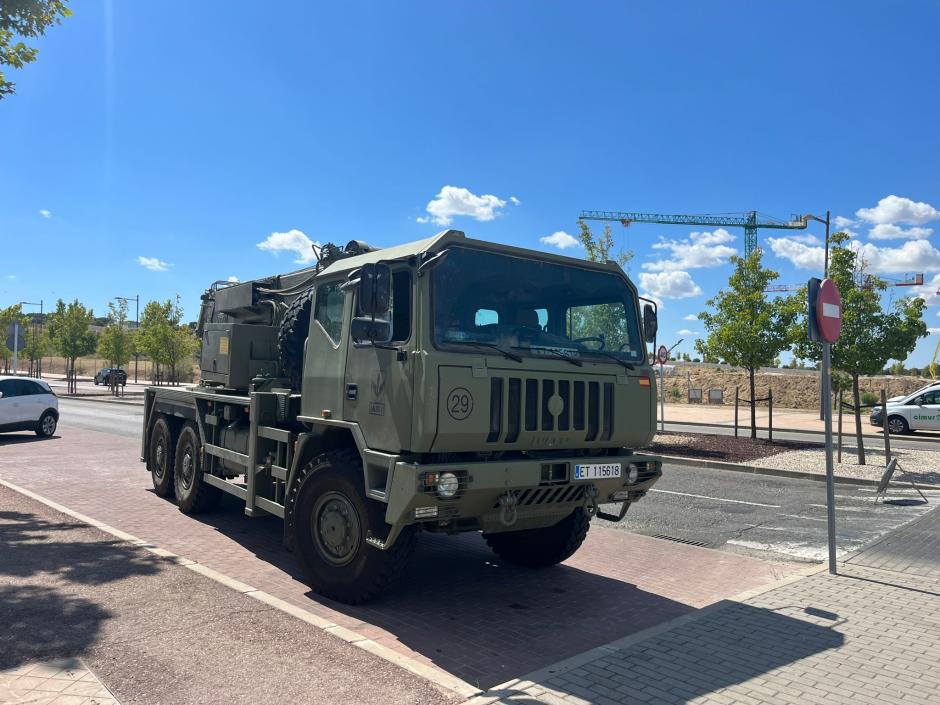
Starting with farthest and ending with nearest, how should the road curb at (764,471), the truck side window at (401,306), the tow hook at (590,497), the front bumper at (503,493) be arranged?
the road curb at (764,471) < the tow hook at (590,497) < the truck side window at (401,306) < the front bumper at (503,493)

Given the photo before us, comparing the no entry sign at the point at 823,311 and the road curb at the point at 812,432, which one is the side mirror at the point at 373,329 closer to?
the no entry sign at the point at 823,311

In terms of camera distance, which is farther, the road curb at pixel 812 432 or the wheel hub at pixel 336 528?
the road curb at pixel 812 432

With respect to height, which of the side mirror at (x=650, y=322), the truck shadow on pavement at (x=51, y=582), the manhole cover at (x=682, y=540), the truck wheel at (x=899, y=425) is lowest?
the manhole cover at (x=682, y=540)

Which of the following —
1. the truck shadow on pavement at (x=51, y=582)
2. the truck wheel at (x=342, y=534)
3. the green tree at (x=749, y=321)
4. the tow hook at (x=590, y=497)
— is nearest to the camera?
the truck shadow on pavement at (x=51, y=582)

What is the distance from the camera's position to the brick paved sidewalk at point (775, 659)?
3.94 m

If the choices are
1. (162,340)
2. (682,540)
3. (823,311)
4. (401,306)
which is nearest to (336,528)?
(401,306)

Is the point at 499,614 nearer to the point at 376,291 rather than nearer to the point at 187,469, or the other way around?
the point at 376,291

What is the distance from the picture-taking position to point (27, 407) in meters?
17.4

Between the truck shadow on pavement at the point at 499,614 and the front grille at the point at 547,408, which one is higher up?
the front grille at the point at 547,408

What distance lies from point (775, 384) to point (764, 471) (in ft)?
113

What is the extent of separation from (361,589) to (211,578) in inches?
56.0

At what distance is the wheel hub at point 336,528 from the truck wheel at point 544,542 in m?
1.52

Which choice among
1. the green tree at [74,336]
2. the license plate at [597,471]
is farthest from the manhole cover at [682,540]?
the green tree at [74,336]

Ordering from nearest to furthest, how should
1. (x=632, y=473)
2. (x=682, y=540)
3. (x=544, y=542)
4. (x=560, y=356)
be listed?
(x=560, y=356) → (x=632, y=473) → (x=544, y=542) → (x=682, y=540)
